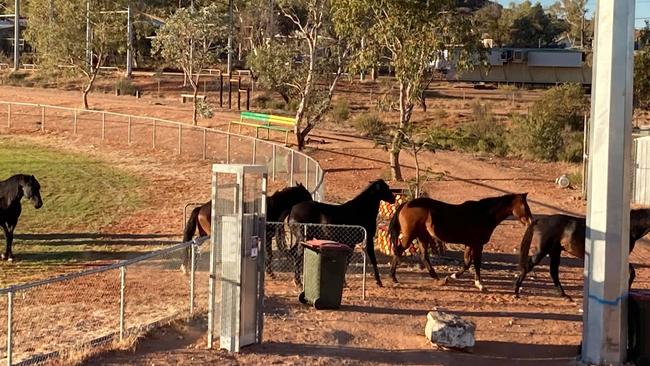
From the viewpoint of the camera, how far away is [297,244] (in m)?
15.1

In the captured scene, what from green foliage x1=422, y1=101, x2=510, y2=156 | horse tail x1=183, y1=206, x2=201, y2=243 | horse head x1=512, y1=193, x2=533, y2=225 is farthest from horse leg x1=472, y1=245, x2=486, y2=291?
green foliage x1=422, y1=101, x2=510, y2=156

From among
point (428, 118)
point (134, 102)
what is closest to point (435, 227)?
point (428, 118)

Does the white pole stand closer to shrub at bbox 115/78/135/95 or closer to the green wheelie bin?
the green wheelie bin

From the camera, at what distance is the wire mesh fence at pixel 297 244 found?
49.9 ft

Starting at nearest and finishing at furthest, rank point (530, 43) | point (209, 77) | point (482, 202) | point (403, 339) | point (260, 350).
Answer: point (260, 350) → point (403, 339) → point (482, 202) → point (209, 77) → point (530, 43)

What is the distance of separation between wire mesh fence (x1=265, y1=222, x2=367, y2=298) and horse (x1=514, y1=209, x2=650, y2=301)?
2.75 metres

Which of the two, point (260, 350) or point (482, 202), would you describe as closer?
point (260, 350)

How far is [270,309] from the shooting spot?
1352 centimetres

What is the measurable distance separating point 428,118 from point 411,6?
85.3ft

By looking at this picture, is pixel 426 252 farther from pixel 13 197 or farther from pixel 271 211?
pixel 13 197

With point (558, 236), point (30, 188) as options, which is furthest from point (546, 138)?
point (30, 188)

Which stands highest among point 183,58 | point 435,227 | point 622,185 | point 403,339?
point 183,58

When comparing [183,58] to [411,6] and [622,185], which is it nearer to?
[411,6]

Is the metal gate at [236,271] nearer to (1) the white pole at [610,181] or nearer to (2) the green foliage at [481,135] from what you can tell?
(1) the white pole at [610,181]
